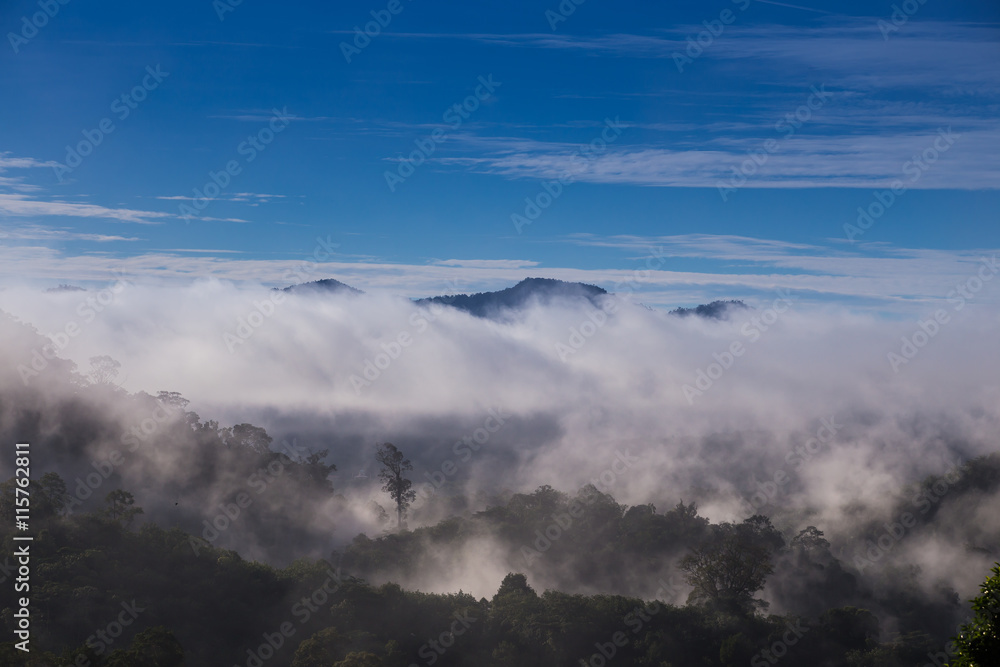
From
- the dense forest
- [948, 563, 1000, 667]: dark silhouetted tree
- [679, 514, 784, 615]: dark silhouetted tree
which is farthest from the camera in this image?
[679, 514, 784, 615]: dark silhouetted tree

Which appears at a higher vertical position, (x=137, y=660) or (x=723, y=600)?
(x=723, y=600)

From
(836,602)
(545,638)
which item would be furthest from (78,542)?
(836,602)

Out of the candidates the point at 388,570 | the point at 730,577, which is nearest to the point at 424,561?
the point at 388,570

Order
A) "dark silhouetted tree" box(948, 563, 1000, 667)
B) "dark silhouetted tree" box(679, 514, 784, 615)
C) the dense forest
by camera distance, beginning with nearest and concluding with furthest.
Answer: "dark silhouetted tree" box(948, 563, 1000, 667)
the dense forest
"dark silhouetted tree" box(679, 514, 784, 615)

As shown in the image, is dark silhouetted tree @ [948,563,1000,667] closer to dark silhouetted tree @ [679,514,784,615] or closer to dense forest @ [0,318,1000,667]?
dense forest @ [0,318,1000,667]

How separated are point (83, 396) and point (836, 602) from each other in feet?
308

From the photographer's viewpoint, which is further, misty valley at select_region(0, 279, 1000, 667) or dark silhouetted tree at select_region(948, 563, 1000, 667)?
misty valley at select_region(0, 279, 1000, 667)

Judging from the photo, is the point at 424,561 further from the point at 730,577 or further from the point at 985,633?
the point at 985,633

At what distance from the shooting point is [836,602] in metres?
79.2

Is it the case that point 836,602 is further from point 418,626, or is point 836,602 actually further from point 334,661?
point 334,661

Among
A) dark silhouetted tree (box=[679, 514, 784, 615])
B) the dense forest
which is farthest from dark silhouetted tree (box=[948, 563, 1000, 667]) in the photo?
dark silhouetted tree (box=[679, 514, 784, 615])

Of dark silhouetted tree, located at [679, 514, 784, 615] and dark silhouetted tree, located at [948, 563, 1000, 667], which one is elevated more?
dark silhouetted tree, located at [679, 514, 784, 615]

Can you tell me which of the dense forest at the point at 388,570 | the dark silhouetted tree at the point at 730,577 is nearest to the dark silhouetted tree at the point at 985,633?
the dense forest at the point at 388,570

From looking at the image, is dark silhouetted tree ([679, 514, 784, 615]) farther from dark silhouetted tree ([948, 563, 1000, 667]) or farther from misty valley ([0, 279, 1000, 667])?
dark silhouetted tree ([948, 563, 1000, 667])
